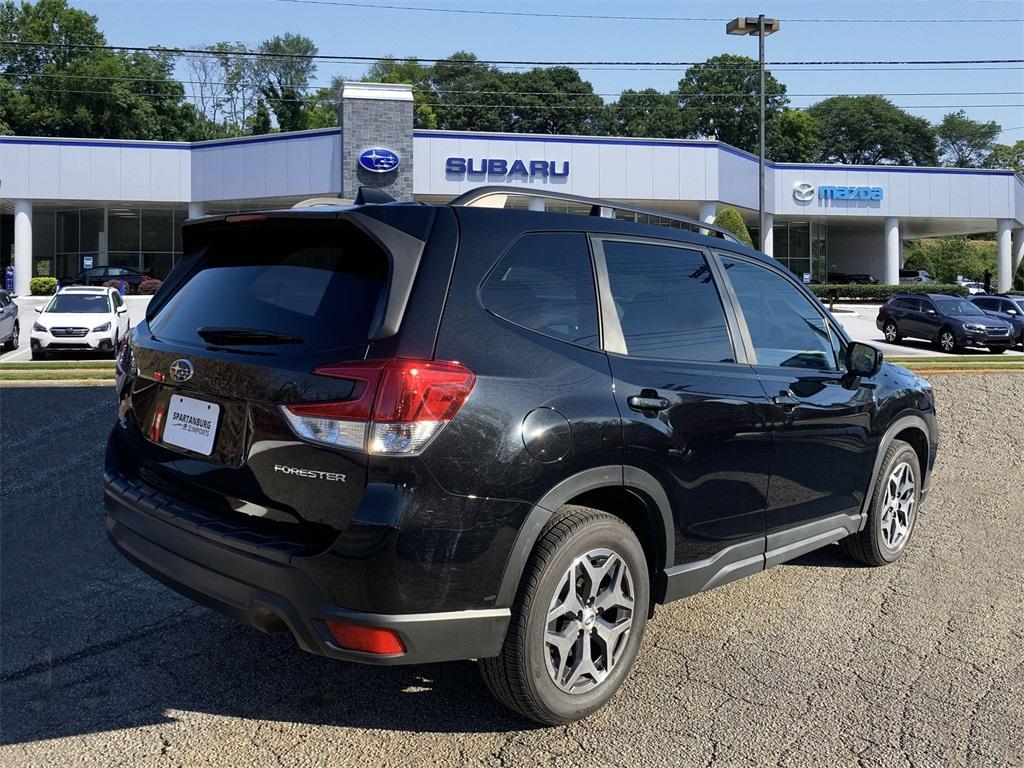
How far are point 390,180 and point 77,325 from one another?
19.9 metres

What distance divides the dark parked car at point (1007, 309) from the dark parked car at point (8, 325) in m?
25.2

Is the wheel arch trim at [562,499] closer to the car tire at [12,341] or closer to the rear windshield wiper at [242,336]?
the rear windshield wiper at [242,336]

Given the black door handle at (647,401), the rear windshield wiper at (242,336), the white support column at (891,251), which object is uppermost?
the white support column at (891,251)

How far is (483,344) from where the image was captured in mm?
2877

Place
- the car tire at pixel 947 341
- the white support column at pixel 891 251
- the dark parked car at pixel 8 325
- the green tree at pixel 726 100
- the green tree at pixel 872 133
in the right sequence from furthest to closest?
the green tree at pixel 872 133 < the green tree at pixel 726 100 < the white support column at pixel 891 251 < the car tire at pixel 947 341 < the dark parked car at pixel 8 325

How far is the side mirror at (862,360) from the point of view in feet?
15.2

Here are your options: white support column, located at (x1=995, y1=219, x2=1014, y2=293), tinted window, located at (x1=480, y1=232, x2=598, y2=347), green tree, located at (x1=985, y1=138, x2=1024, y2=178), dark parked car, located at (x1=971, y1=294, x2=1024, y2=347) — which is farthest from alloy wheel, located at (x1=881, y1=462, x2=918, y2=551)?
green tree, located at (x1=985, y1=138, x2=1024, y2=178)

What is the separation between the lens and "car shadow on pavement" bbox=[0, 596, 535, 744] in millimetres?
3195

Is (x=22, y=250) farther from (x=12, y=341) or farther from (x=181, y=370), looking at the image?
Answer: (x=181, y=370)

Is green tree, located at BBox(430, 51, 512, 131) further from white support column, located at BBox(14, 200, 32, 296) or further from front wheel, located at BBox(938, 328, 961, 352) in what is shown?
front wheel, located at BBox(938, 328, 961, 352)

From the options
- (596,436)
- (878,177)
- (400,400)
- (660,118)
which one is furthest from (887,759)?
(660,118)

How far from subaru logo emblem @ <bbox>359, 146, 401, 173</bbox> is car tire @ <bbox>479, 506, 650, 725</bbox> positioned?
34335 mm

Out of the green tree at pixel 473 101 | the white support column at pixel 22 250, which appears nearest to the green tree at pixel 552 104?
the green tree at pixel 473 101

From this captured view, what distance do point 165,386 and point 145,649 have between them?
4.33ft
